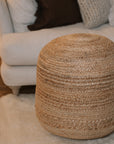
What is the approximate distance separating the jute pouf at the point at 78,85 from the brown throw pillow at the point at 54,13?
2.17 ft

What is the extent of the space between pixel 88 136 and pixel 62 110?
0.21 metres

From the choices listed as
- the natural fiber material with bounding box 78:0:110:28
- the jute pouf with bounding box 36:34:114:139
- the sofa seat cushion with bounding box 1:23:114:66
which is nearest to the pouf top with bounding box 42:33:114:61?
the jute pouf with bounding box 36:34:114:139

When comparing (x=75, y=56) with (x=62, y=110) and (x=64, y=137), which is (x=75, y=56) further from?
(x=64, y=137)

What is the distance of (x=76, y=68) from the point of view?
1.27 m

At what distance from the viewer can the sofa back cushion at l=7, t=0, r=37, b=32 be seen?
2.04 m

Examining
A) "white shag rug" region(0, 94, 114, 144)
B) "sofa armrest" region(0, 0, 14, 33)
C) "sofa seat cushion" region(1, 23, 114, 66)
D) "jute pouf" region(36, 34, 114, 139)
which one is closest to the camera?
"jute pouf" region(36, 34, 114, 139)

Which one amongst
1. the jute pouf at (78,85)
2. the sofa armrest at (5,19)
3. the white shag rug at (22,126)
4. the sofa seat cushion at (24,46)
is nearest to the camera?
the jute pouf at (78,85)

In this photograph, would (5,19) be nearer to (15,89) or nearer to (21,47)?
(21,47)

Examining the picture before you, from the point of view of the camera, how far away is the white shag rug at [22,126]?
147 cm

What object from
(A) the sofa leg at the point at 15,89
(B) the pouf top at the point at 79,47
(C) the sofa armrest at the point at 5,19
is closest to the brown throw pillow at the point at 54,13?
(C) the sofa armrest at the point at 5,19

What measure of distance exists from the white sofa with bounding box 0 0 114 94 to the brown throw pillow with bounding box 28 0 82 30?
0.08 m

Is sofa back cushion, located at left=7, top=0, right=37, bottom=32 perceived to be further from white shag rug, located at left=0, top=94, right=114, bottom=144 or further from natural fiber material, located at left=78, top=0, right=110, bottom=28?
white shag rug, located at left=0, top=94, right=114, bottom=144

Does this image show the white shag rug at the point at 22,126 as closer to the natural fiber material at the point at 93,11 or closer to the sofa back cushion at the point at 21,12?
the sofa back cushion at the point at 21,12

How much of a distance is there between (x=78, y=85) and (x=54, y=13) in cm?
90
